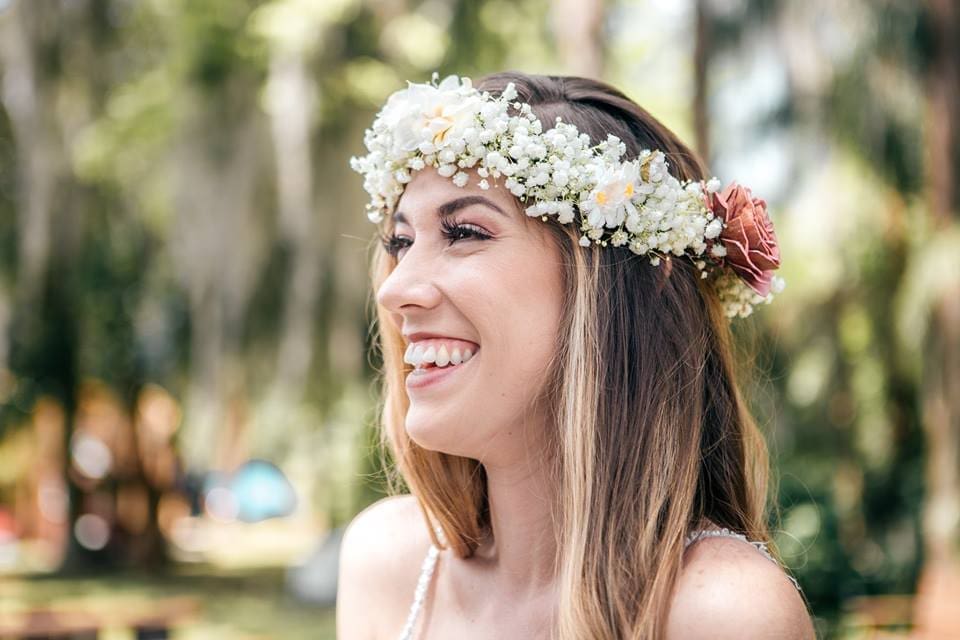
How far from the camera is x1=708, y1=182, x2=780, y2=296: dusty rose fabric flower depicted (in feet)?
6.10

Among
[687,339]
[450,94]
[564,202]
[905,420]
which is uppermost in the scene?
[450,94]

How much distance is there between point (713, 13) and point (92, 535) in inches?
380

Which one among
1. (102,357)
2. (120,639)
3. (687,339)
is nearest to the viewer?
(687,339)

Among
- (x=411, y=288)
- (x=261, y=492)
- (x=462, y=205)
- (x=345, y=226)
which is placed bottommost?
(x=261, y=492)

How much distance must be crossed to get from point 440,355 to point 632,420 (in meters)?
0.32

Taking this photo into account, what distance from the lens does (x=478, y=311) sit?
5.67 feet

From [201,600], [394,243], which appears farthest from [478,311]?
[201,600]

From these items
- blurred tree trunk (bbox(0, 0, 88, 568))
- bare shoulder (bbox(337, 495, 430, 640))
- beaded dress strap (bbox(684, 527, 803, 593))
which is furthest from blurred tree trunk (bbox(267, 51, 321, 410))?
beaded dress strap (bbox(684, 527, 803, 593))

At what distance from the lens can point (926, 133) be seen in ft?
25.0

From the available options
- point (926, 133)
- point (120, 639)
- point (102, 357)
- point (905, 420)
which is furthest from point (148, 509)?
point (926, 133)

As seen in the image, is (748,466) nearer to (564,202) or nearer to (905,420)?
(564,202)

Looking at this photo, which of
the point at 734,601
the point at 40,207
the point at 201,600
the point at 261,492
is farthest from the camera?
the point at 261,492

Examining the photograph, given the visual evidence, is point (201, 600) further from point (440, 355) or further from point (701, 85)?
point (440, 355)

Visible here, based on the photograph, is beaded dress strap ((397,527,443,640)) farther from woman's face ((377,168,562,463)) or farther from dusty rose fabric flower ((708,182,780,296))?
dusty rose fabric flower ((708,182,780,296))
